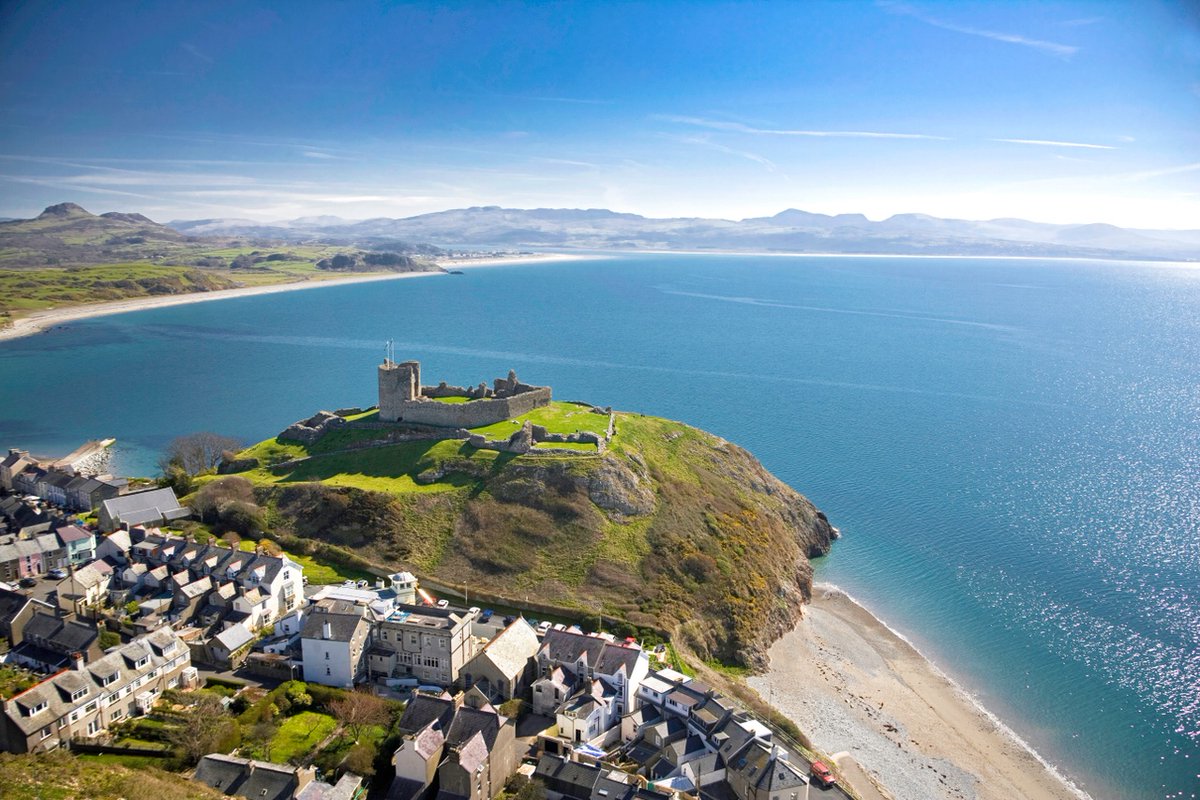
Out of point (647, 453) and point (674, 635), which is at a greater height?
point (647, 453)

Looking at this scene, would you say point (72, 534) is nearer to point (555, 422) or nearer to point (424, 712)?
point (424, 712)

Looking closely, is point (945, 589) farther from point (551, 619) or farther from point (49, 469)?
point (49, 469)

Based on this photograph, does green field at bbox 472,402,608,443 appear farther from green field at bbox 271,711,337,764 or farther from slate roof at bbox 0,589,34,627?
slate roof at bbox 0,589,34,627

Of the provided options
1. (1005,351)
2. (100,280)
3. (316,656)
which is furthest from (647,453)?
(100,280)

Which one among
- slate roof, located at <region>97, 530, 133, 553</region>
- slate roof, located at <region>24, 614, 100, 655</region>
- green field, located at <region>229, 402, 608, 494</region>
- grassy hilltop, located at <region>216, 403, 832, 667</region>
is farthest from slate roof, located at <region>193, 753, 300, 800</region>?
green field, located at <region>229, 402, 608, 494</region>

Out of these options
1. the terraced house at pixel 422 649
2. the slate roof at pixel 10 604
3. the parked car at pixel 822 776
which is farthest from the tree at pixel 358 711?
the parked car at pixel 822 776

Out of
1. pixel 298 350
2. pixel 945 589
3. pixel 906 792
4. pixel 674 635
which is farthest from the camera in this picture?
pixel 298 350

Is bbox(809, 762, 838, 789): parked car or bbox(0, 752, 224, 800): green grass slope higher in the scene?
bbox(0, 752, 224, 800): green grass slope
